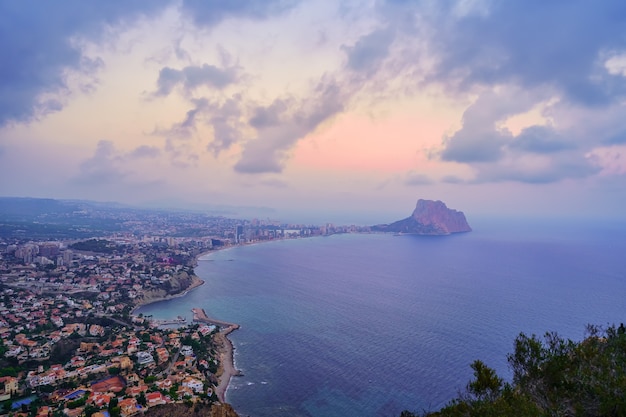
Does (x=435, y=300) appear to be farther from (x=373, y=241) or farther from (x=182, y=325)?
(x=373, y=241)

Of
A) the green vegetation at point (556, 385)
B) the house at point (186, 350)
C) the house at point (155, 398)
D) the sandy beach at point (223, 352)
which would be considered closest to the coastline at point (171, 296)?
the sandy beach at point (223, 352)

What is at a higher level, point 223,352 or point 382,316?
point 382,316

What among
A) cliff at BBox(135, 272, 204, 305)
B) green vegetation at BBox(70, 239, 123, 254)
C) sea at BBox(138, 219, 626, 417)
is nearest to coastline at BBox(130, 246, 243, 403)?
cliff at BBox(135, 272, 204, 305)

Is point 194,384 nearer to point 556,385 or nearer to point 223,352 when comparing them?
point 223,352

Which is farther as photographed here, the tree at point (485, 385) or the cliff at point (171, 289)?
the cliff at point (171, 289)

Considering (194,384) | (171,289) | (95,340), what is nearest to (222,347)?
(194,384)

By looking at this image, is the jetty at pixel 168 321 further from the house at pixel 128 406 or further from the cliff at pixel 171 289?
the house at pixel 128 406
